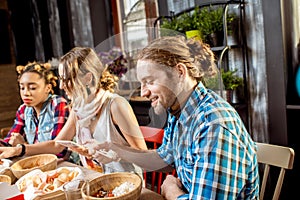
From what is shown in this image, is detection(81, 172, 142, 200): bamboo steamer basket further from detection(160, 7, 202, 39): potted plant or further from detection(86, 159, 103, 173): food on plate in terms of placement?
detection(160, 7, 202, 39): potted plant

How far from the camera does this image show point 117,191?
875mm

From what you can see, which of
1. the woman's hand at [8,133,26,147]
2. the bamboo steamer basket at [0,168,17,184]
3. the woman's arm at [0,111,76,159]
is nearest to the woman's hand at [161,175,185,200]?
the bamboo steamer basket at [0,168,17,184]

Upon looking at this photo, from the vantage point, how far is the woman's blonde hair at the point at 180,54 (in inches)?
34.1

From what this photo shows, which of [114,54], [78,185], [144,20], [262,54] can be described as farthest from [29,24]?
[78,185]

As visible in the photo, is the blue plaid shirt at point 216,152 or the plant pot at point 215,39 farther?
the plant pot at point 215,39

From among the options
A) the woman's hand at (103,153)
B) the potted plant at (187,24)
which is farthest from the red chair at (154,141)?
the potted plant at (187,24)

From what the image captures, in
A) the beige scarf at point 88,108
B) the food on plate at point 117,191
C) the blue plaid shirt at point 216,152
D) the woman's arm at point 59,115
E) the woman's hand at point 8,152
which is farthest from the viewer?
the woman's arm at point 59,115

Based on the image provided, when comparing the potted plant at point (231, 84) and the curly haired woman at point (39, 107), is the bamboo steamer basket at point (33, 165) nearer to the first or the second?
the curly haired woman at point (39, 107)

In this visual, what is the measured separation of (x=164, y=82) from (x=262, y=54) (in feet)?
3.57

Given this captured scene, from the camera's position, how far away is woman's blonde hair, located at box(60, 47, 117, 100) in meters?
1.27

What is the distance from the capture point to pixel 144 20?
2332 millimetres

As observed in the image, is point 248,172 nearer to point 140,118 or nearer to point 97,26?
point 140,118

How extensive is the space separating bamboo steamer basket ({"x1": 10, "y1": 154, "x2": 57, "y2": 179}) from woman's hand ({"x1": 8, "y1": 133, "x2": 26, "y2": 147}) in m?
0.62

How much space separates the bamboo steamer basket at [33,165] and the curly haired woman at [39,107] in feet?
1.49
